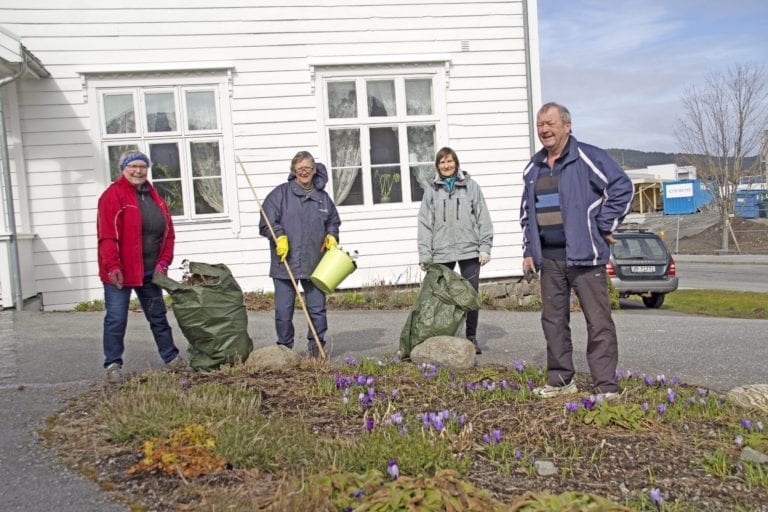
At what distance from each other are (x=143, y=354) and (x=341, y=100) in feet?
19.0

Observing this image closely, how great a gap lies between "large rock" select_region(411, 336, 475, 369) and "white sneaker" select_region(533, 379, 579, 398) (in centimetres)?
92

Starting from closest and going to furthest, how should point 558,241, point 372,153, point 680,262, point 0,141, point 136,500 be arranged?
1. point 136,500
2. point 558,241
3. point 0,141
4. point 372,153
5. point 680,262

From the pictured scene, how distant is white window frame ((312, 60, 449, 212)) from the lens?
11.3m

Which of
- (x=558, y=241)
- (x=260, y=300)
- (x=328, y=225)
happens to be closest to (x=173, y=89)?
(x=260, y=300)

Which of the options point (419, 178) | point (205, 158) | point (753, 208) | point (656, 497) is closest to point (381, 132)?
point (419, 178)

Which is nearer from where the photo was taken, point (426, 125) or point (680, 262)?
point (426, 125)

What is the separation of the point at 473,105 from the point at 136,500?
9458mm

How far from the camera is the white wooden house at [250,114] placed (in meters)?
10.5

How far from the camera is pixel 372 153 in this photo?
11.6m

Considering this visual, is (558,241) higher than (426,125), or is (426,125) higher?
(426,125)

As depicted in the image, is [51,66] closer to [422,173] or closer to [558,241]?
[422,173]

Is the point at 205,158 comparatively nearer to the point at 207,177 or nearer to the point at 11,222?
the point at 207,177

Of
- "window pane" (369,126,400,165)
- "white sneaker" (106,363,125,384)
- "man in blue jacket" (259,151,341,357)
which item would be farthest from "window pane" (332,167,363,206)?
"white sneaker" (106,363,125,384)

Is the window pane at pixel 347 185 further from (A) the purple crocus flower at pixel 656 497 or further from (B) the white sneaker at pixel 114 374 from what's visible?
(A) the purple crocus flower at pixel 656 497
